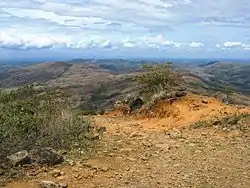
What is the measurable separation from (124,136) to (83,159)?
11.8ft

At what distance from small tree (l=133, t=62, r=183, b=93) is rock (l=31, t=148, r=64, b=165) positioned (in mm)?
13071

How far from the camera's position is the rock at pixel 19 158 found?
30.6 feet

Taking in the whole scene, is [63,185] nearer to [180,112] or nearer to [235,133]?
[235,133]

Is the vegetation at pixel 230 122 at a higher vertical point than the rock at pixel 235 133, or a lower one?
higher

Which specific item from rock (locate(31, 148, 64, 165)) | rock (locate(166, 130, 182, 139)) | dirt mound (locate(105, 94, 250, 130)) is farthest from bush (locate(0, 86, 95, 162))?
dirt mound (locate(105, 94, 250, 130))

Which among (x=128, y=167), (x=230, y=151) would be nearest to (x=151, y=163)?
(x=128, y=167)

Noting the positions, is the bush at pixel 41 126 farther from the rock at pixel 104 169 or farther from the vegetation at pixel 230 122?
the vegetation at pixel 230 122

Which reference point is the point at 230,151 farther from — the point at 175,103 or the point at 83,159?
the point at 175,103

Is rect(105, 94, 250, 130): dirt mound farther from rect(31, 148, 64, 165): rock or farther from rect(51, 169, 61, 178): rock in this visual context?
rect(51, 169, 61, 178): rock

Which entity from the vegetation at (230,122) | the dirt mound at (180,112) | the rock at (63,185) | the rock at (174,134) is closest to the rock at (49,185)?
the rock at (63,185)

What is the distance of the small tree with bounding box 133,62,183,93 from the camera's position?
22.7 m

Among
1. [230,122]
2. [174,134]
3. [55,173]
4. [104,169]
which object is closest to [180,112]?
[230,122]

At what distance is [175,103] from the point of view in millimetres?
19781

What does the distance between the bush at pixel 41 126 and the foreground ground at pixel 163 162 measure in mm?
840
